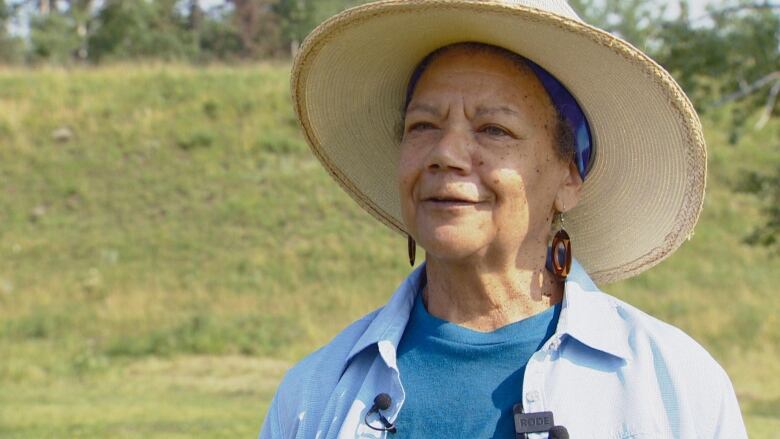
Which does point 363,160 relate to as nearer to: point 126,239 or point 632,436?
point 632,436

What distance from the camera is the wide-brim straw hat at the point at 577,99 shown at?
2779mm

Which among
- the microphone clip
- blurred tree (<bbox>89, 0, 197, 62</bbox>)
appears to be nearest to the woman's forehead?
the microphone clip

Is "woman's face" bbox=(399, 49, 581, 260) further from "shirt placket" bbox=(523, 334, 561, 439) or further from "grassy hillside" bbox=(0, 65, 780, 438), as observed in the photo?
"grassy hillside" bbox=(0, 65, 780, 438)

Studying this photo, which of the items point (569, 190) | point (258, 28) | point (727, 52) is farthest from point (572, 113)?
point (258, 28)

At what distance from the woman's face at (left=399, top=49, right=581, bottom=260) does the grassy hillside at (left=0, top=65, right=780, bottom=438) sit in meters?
10.1

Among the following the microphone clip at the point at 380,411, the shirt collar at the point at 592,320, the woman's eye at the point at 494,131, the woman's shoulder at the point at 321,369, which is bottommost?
the microphone clip at the point at 380,411

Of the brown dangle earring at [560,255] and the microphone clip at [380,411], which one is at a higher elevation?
the brown dangle earring at [560,255]

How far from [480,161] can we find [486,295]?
315 millimetres

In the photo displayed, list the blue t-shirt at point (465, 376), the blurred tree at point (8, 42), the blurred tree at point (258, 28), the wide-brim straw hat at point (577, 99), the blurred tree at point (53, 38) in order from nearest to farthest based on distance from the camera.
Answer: the blue t-shirt at point (465, 376) → the wide-brim straw hat at point (577, 99) → the blurred tree at point (53, 38) → the blurred tree at point (8, 42) → the blurred tree at point (258, 28)

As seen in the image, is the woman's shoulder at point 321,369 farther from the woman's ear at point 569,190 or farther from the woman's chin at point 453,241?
the woman's ear at point 569,190

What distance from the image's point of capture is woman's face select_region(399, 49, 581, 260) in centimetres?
273

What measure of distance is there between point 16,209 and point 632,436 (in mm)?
23794

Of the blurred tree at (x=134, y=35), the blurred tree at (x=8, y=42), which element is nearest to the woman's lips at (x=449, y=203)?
the blurred tree at (x=134, y=35)

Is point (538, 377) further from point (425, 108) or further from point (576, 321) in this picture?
point (425, 108)
